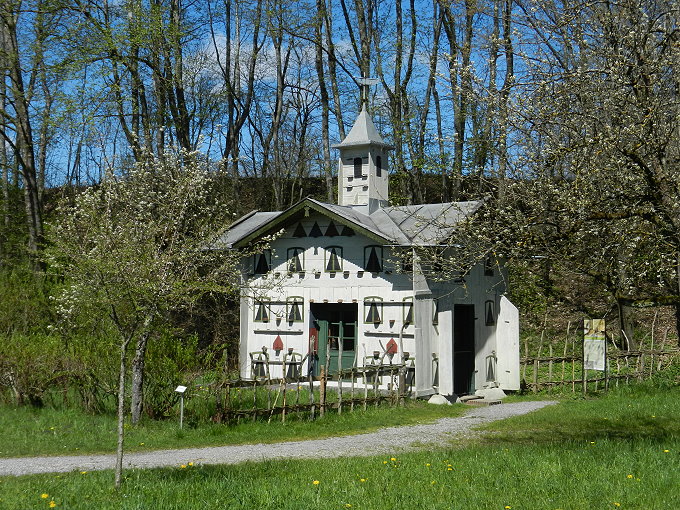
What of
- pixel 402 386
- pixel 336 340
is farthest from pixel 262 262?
pixel 402 386

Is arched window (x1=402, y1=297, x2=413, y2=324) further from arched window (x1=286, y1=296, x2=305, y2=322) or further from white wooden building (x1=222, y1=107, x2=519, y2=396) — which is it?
arched window (x1=286, y1=296, x2=305, y2=322)

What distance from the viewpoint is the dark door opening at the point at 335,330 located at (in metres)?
21.0

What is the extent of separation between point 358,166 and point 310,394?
8.02 meters

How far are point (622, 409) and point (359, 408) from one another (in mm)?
5503

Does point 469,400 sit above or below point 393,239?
below

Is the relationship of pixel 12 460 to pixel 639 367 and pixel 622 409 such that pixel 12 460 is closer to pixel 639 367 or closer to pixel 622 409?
pixel 622 409

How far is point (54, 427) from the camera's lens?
14484 millimetres

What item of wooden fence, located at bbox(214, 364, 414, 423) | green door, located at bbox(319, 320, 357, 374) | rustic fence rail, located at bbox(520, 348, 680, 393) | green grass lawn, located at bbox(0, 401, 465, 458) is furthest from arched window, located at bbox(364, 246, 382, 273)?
rustic fence rail, located at bbox(520, 348, 680, 393)

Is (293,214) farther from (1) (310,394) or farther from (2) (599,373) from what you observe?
(2) (599,373)

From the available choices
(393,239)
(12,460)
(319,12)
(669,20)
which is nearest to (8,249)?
(319,12)

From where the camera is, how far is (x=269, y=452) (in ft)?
40.4

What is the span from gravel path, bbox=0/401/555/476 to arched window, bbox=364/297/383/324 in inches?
173

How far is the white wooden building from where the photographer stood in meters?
19.2

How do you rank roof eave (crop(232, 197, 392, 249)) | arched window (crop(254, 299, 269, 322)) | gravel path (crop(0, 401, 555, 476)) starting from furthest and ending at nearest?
arched window (crop(254, 299, 269, 322)) < roof eave (crop(232, 197, 392, 249)) < gravel path (crop(0, 401, 555, 476))
